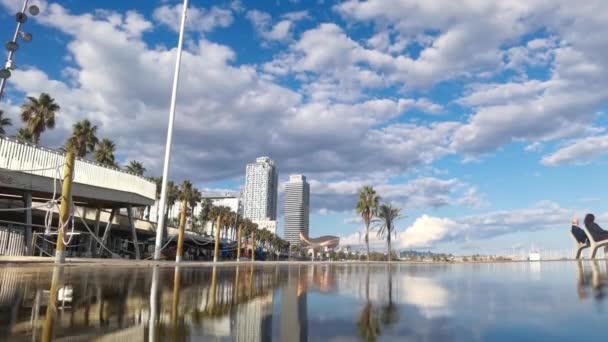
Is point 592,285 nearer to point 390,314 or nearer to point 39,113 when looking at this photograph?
point 390,314

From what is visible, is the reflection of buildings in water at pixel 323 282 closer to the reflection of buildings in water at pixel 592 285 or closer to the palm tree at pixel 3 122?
the reflection of buildings in water at pixel 592 285

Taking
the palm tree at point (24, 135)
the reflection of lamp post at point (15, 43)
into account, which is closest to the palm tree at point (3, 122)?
the palm tree at point (24, 135)

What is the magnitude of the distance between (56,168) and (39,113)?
24152 millimetres

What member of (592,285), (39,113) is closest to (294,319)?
(592,285)

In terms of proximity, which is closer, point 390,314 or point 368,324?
point 368,324

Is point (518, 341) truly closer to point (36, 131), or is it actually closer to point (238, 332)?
point (238, 332)

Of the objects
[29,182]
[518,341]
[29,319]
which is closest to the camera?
[518,341]

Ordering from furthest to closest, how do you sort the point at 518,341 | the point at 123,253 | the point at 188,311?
the point at 123,253
the point at 188,311
the point at 518,341

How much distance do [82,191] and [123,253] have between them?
23.6 meters

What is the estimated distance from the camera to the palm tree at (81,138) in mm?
53500

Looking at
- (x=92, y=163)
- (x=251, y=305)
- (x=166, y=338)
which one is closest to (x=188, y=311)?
→ (x=251, y=305)

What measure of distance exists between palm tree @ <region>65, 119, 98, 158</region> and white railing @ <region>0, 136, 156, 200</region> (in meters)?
12.5

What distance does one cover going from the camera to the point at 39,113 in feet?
151

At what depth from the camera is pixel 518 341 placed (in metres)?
6.08
